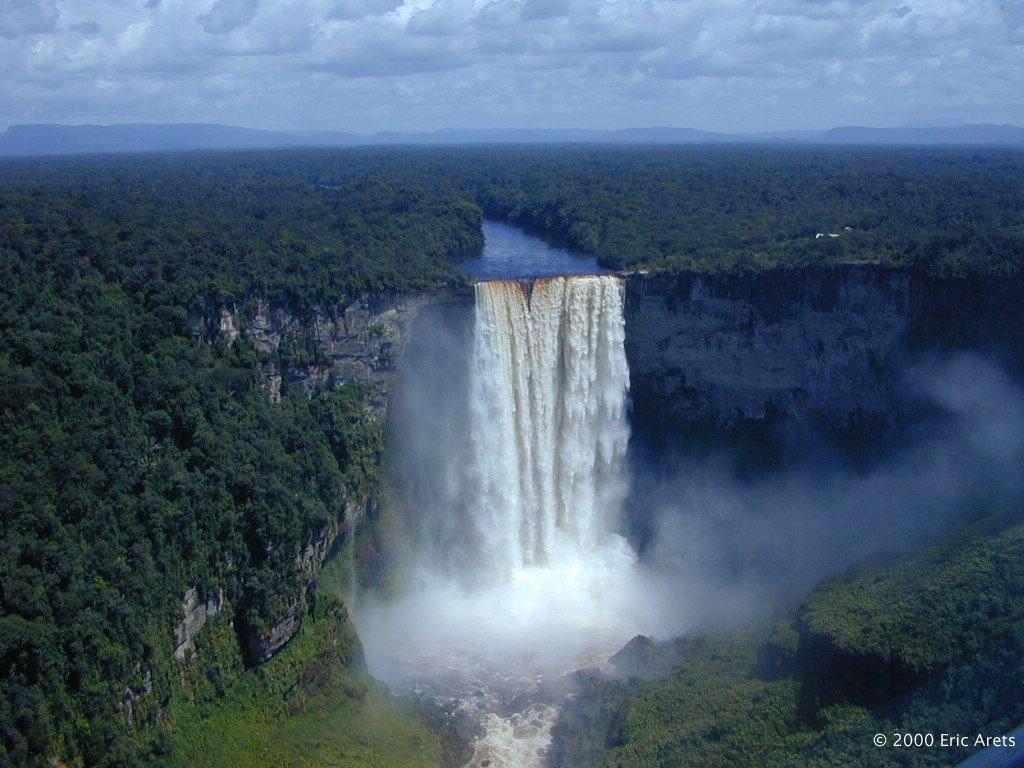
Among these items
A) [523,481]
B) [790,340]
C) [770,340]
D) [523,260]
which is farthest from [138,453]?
[523,260]

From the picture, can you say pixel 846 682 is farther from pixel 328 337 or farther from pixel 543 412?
pixel 328 337

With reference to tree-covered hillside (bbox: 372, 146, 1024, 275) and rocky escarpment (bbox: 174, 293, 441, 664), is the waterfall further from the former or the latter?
tree-covered hillside (bbox: 372, 146, 1024, 275)

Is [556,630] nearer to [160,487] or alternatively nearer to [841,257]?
[160,487]

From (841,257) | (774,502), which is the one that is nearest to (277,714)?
(774,502)

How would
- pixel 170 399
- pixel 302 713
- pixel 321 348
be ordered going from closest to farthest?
1. pixel 302 713
2. pixel 170 399
3. pixel 321 348

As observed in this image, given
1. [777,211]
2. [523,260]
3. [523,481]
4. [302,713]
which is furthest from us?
[777,211]

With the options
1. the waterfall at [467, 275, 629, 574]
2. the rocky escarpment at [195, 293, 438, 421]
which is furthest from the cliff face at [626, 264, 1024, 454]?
the rocky escarpment at [195, 293, 438, 421]
